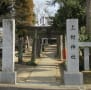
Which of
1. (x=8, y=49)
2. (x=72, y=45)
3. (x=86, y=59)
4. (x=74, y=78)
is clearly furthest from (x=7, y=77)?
(x=86, y=59)

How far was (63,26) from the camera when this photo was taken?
73.9 feet

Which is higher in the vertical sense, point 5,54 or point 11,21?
point 11,21

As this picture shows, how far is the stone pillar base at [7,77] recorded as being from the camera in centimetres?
1144

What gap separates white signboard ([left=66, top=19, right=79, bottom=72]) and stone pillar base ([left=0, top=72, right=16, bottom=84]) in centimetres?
179

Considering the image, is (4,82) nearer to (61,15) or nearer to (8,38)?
(8,38)

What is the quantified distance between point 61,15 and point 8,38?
11722 millimetres

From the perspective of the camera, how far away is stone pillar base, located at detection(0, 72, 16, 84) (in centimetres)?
1144

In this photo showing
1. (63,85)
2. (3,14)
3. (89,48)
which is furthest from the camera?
(3,14)

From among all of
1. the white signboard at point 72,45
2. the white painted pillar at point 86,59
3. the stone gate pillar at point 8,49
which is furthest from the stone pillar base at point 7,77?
the white painted pillar at point 86,59

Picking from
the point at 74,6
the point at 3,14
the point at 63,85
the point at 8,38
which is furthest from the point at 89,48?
the point at 3,14

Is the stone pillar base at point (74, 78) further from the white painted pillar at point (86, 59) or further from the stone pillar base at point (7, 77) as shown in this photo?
the stone pillar base at point (7, 77)

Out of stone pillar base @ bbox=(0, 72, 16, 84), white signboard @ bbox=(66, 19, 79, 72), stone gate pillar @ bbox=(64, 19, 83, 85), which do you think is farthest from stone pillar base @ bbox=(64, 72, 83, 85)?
stone pillar base @ bbox=(0, 72, 16, 84)

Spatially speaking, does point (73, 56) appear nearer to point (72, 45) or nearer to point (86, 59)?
point (72, 45)

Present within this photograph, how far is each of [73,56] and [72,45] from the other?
348 mm
